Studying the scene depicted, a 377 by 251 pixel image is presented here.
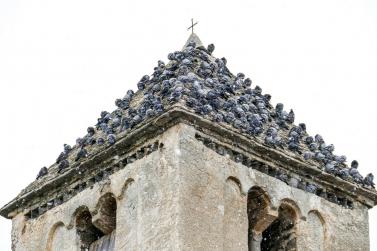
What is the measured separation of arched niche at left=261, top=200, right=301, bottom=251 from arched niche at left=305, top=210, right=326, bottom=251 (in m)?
0.20

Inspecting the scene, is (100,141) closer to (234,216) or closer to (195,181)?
(195,181)

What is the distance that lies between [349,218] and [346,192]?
0.37 metres

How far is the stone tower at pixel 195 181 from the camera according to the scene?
69.8ft

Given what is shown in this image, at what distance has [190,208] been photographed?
21.0 meters

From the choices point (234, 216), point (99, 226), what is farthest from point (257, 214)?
point (99, 226)

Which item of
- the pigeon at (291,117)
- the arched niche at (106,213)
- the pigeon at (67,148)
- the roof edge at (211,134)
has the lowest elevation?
the arched niche at (106,213)

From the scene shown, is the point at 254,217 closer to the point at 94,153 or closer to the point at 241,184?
the point at 241,184

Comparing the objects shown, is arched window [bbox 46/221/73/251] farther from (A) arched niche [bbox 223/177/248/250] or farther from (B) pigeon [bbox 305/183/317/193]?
(B) pigeon [bbox 305/183/317/193]

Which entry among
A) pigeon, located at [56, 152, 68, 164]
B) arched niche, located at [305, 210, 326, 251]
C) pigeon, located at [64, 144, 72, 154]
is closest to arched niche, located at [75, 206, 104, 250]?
pigeon, located at [56, 152, 68, 164]

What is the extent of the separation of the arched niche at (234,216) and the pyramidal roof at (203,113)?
80 centimetres

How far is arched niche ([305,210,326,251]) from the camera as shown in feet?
73.7

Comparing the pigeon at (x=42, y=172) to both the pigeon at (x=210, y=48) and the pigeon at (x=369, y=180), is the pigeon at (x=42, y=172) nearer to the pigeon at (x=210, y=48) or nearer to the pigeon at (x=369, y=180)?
the pigeon at (x=210, y=48)

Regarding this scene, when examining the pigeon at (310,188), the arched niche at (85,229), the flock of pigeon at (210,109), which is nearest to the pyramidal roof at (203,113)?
the flock of pigeon at (210,109)

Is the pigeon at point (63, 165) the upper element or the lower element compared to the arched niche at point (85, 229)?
upper
